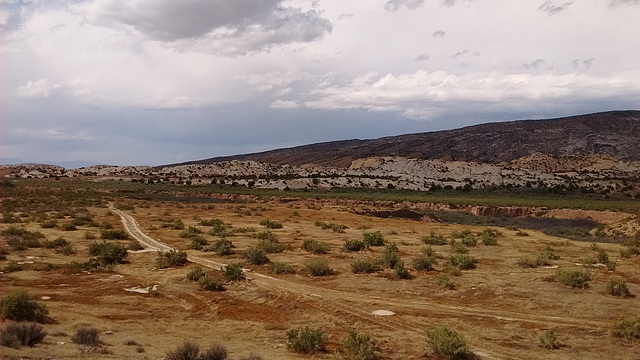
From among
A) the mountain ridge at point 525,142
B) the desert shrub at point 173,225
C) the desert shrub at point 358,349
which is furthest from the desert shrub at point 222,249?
the mountain ridge at point 525,142

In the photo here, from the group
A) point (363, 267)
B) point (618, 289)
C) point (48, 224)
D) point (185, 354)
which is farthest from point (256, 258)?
point (48, 224)

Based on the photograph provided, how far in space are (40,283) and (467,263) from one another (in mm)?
16554

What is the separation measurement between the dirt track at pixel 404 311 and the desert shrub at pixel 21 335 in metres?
7.58

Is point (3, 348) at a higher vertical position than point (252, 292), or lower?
higher

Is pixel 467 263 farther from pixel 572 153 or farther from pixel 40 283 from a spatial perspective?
pixel 572 153

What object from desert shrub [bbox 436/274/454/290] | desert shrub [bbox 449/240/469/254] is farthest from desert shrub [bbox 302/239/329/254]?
desert shrub [bbox 436/274/454/290]

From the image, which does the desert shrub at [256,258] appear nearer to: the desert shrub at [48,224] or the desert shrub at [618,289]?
the desert shrub at [618,289]

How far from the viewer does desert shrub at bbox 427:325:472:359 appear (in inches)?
427

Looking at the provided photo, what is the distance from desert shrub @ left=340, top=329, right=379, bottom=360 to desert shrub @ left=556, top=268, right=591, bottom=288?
9.82 meters

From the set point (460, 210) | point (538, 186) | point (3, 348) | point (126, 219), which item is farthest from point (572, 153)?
point (3, 348)

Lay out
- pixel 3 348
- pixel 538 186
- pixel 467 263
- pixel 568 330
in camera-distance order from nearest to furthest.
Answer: pixel 3 348
pixel 568 330
pixel 467 263
pixel 538 186

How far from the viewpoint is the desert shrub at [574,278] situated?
17.5 meters

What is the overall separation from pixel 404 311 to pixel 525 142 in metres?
162

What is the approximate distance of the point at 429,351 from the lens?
11359mm
